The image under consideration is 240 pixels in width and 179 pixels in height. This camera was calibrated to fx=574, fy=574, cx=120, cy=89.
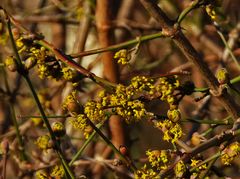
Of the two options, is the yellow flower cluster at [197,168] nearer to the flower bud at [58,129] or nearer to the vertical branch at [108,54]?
the flower bud at [58,129]

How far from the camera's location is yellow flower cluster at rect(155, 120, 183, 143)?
1386 millimetres

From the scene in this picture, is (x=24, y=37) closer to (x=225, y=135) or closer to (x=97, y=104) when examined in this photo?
(x=97, y=104)

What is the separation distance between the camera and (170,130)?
1.39 metres

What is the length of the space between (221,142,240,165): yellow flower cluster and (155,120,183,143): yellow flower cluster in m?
0.12

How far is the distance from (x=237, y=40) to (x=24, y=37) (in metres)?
1.26

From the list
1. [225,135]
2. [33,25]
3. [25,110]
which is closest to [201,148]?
[225,135]

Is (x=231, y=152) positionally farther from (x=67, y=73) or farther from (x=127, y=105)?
(x=67, y=73)

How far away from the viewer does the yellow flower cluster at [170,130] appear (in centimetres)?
139

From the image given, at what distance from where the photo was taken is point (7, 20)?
1441 millimetres

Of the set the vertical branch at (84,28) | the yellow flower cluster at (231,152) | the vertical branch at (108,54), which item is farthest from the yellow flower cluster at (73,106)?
the vertical branch at (84,28)

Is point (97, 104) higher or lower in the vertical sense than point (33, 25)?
lower

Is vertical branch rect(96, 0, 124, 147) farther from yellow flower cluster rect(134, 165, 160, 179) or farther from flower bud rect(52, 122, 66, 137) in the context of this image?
yellow flower cluster rect(134, 165, 160, 179)

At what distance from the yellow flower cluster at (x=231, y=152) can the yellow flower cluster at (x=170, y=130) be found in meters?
0.12

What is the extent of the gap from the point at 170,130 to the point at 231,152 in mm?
156
